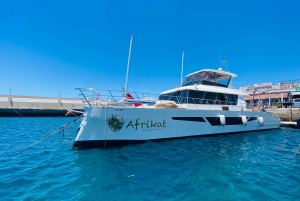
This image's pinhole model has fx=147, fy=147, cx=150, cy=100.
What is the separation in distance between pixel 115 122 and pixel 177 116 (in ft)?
11.2

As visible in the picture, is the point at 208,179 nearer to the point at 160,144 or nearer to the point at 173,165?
the point at 173,165

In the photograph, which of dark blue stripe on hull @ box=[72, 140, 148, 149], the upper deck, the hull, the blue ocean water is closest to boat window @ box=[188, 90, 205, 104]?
the hull

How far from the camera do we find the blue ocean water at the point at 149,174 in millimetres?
3209

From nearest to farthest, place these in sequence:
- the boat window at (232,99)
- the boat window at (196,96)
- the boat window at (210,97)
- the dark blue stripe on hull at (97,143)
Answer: the dark blue stripe on hull at (97,143) < the boat window at (196,96) < the boat window at (210,97) < the boat window at (232,99)

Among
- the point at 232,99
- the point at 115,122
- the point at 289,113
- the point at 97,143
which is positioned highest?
the point at 232,99

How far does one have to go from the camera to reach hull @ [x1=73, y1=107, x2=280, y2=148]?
21.9ft

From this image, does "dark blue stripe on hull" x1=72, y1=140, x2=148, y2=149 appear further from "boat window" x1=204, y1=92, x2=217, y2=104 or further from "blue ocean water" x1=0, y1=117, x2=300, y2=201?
"boat window" x1=204, y1=92, x2=217, y2=104

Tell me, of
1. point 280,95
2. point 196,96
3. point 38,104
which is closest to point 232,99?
point 196,96

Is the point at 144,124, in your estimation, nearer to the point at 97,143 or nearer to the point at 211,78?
the point at 97,143

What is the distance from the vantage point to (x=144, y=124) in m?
7.52

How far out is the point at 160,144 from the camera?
7387mm

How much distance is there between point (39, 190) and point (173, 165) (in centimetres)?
360


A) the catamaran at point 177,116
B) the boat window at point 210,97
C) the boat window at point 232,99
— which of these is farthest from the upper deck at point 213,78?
the boat window at point 210,97

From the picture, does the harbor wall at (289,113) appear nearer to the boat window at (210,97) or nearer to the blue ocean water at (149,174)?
the boat window at (210,97)
